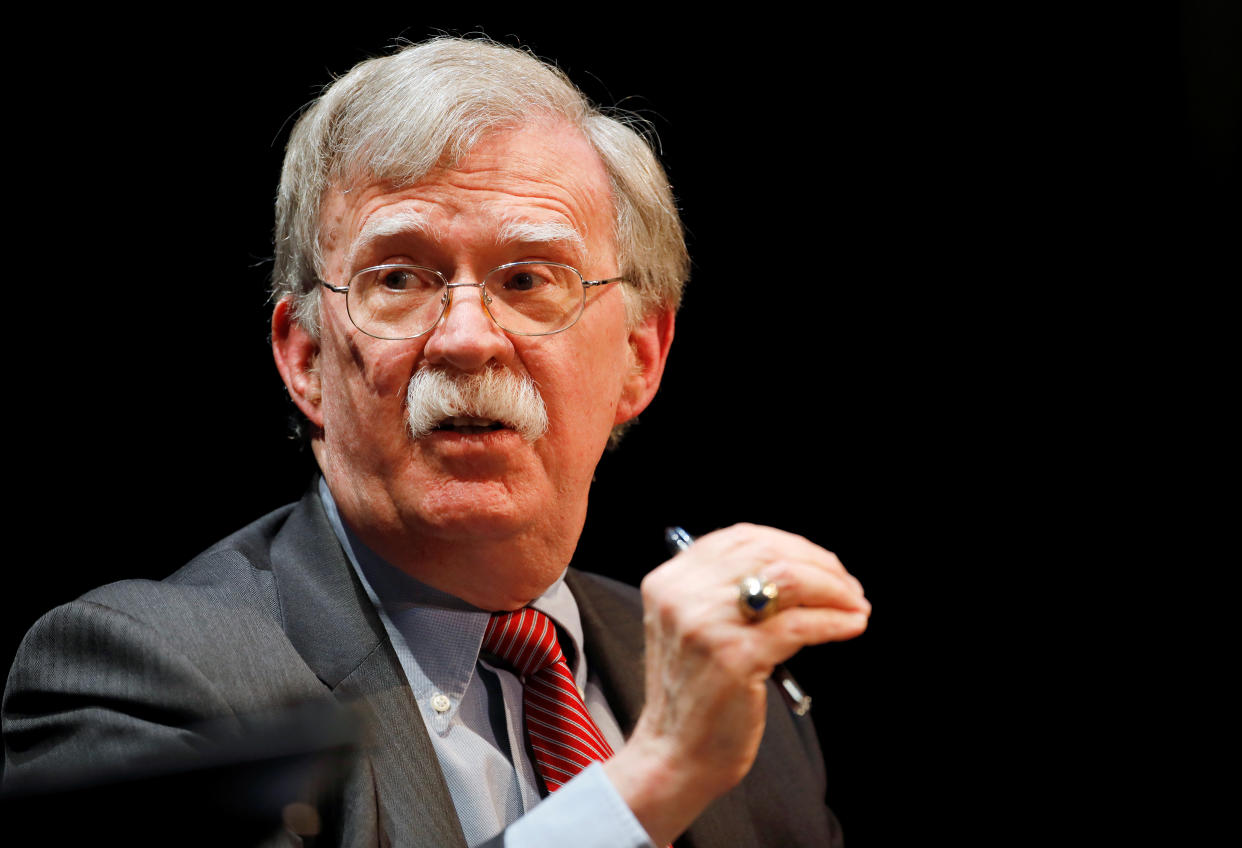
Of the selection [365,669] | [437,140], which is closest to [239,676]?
[365,669]

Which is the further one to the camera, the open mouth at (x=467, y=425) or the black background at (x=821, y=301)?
the black background at (x=821, y=301)

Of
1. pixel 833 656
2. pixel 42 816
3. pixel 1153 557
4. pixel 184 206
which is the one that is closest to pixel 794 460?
pixel 833 656

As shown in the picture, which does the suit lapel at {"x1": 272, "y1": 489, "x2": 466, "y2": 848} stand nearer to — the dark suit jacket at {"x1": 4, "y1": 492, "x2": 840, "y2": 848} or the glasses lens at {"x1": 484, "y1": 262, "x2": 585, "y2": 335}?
the dark suit jacket at {"x1": 4, "y1": 492, "x2": 840, "y2": 848}

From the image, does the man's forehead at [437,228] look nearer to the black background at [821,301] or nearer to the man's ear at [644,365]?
the man's ear at [644,365]

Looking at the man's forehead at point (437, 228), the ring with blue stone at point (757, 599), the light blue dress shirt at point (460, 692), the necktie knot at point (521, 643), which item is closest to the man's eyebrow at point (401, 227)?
the man's forehead at point (437, 228)

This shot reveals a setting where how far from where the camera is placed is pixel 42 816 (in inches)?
44.4

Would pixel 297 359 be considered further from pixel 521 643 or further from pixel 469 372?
pixel 521 643

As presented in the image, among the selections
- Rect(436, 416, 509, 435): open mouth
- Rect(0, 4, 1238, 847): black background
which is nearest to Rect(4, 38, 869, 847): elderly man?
Rect(436, 416, 509, 435): open mouth

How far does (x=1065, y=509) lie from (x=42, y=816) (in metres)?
2.17

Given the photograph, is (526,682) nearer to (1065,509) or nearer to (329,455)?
(329,455)

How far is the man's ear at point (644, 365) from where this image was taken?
2.19 m

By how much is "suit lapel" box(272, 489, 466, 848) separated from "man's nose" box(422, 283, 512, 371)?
0.39 metres

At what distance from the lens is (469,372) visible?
1.80m

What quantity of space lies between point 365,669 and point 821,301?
1.48 m
